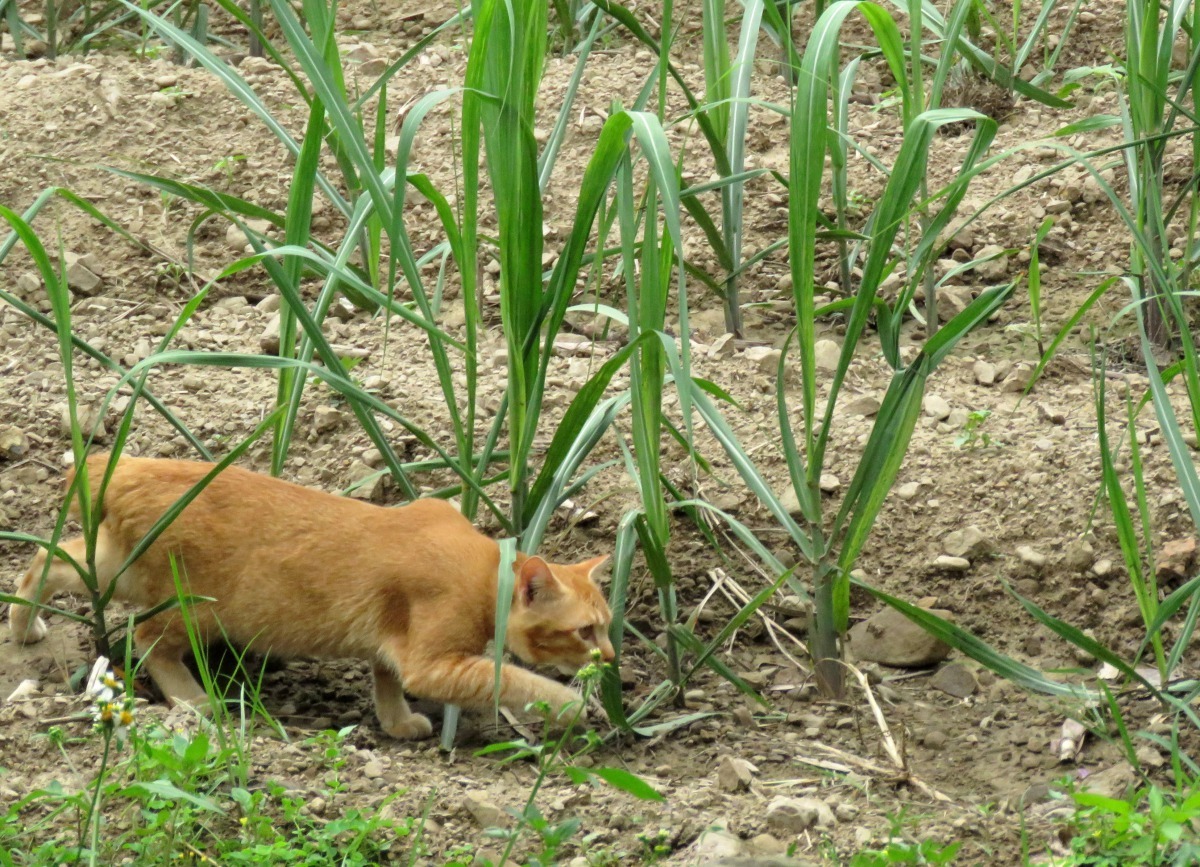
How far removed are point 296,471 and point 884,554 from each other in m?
1.54

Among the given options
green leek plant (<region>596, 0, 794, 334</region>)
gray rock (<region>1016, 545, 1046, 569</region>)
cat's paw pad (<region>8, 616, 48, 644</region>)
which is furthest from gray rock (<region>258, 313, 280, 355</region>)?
gray rock (<region>1016, 545, 1046, 569</region>)

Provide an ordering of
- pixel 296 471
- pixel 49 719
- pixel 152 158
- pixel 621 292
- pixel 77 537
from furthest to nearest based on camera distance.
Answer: pixel 152 158, pixel 621 292, pixel 296 471, pixel 77 537, pixel 49 719

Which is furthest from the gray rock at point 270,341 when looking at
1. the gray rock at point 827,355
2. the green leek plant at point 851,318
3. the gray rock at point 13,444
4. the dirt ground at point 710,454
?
the green leek plant at point 851,318

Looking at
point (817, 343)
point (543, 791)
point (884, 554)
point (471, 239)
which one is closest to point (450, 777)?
point (543, 791)

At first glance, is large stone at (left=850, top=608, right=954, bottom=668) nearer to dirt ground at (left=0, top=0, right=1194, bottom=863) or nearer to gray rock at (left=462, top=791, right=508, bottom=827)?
dirt ground at (left=0, top=0, right=1194, bottom=863)

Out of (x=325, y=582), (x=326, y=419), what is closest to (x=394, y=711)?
(x=325, y=582)

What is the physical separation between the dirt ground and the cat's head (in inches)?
8.0

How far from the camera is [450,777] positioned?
2703 millimetres

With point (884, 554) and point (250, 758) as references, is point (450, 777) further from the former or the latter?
point (884, 554)

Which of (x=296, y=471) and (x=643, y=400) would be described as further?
(x=296, y=471)

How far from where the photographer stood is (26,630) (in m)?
3.16

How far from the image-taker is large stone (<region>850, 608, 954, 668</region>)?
3178 mm

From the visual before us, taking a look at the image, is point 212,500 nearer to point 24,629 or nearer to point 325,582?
point 325,582

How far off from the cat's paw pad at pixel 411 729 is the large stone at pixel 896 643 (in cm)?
99
